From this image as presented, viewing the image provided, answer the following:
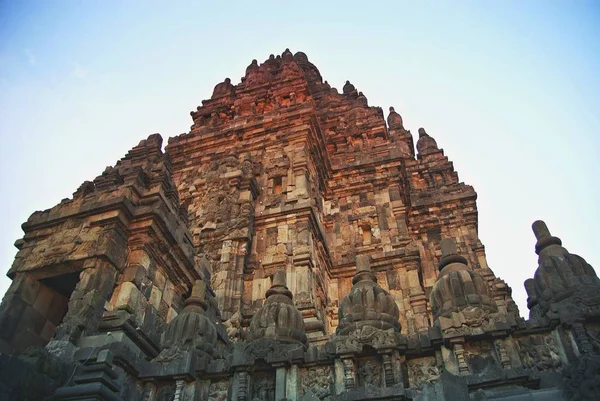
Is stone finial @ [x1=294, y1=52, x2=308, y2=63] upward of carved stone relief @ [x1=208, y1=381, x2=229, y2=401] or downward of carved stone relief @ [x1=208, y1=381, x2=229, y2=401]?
upward

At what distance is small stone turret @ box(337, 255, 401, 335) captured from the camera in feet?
21.8

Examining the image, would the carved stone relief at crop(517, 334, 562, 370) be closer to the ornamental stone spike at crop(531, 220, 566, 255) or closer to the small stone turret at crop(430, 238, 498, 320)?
the small stone turret at crop(430, 238, 498, 320)

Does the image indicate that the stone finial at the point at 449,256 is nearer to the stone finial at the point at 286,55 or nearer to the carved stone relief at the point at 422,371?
the carved stone relief at the point at 422,371

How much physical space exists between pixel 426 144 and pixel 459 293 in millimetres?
22923

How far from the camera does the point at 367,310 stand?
6.86 meters

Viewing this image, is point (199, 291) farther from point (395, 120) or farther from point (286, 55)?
point (286, 55)

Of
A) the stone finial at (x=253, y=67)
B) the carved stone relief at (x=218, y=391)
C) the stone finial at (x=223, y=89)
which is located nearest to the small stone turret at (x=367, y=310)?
the carved stone relief at (x=218, y=391)

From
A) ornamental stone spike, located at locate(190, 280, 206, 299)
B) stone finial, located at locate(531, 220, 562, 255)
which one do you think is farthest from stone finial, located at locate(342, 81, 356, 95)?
ornamental stone spike, located at locate(190, 280, 206, 299)

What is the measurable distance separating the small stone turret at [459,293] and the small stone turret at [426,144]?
2145 cm

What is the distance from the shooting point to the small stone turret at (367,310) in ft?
21.8

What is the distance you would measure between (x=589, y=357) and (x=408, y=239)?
39.1ft

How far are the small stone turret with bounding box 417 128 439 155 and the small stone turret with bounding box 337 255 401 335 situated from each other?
21605mm

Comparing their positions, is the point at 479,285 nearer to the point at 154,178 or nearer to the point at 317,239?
the point at 154,178

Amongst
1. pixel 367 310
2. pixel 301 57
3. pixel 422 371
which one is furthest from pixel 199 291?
pixel 301 57
